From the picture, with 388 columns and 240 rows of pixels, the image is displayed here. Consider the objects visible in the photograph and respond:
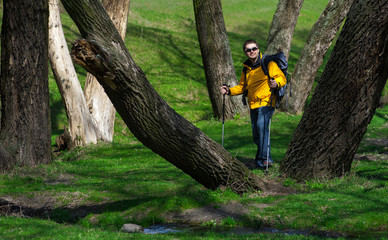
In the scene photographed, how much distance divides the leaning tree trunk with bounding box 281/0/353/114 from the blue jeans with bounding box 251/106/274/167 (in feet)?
28.3

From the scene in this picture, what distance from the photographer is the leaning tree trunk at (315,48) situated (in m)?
A: 16.6

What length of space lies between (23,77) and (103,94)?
4.63 meters

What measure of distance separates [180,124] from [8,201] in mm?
3230

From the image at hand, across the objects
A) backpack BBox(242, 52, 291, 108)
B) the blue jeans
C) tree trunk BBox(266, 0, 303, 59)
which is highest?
tree trunk BBox(266, 0, 303, 59)

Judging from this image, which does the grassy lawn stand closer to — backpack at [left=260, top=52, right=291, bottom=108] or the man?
the man

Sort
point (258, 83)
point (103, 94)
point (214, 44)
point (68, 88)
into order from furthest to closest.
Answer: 1. point (214, 44)
2. point (103, 94)
3. point (68, 88)
4. point (258, 83)

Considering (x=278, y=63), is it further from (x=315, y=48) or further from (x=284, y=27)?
(x=284, y=27)

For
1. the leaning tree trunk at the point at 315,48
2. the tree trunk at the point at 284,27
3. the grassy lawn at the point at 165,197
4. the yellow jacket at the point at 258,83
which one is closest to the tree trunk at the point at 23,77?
the grassy lawn at the point at 165,197

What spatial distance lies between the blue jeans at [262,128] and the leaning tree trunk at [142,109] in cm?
124

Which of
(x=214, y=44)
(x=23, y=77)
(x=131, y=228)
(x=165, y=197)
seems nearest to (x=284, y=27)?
(x=214, y=44)

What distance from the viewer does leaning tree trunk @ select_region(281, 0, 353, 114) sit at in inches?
652

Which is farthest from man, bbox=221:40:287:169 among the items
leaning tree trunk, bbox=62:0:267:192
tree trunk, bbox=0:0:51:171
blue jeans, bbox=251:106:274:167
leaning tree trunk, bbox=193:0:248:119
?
leaning tree trunk, bbox=193:0:248:119

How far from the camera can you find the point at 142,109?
22.4 feet

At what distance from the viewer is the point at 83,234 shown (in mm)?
5922
